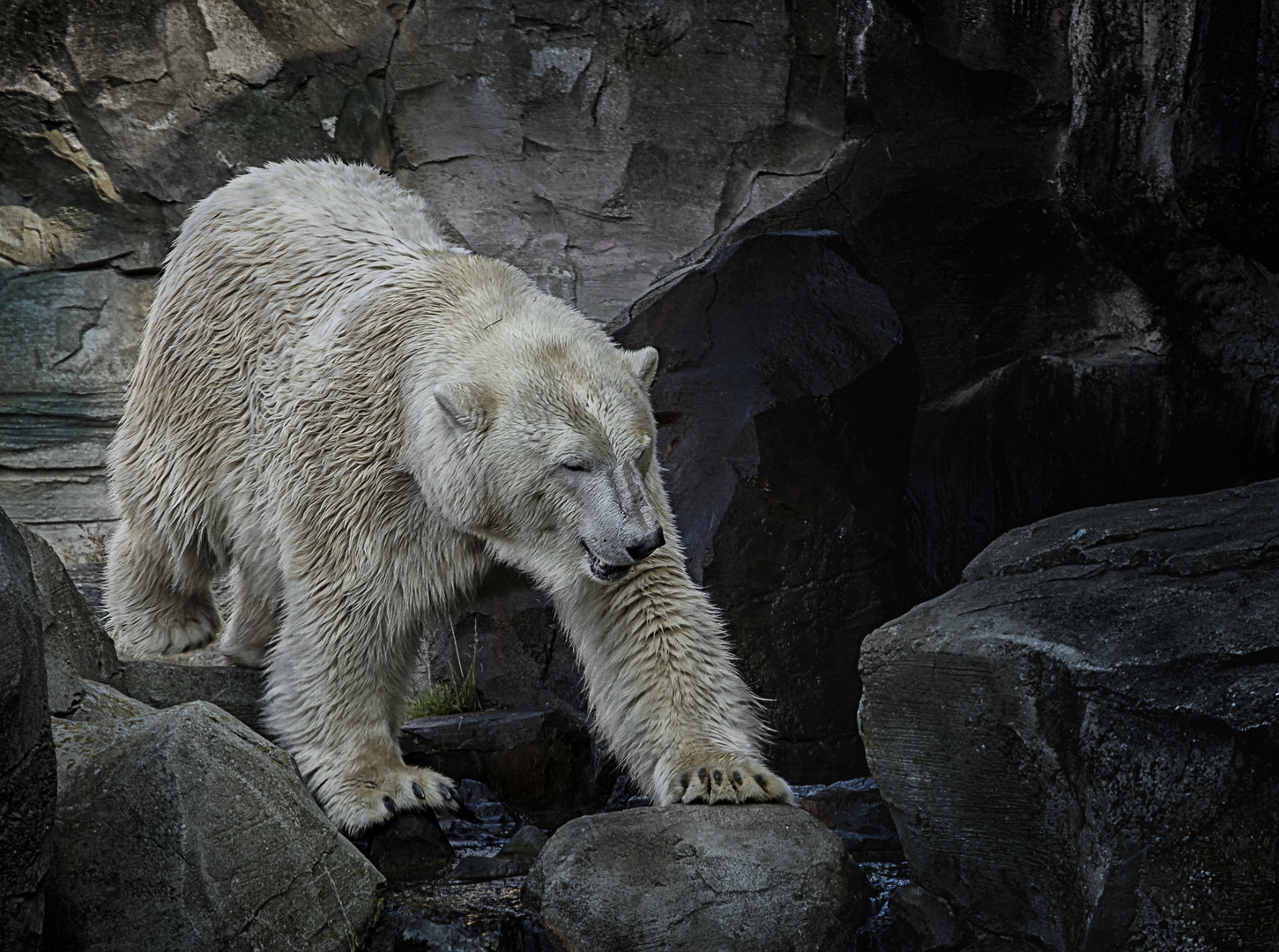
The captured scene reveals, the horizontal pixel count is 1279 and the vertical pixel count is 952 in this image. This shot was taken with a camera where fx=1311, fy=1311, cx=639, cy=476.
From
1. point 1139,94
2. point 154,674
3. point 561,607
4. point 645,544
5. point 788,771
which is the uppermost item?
point 1139,94

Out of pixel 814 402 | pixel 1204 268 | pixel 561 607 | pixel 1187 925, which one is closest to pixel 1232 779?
pixel 1187 925

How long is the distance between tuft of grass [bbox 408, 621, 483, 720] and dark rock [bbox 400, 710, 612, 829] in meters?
0.81

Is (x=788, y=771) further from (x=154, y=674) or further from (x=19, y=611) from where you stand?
(x=19, y=611)

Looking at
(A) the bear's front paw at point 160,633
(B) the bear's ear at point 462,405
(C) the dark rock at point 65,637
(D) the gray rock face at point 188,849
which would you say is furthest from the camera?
(A) the bear's front paw at point 160,633

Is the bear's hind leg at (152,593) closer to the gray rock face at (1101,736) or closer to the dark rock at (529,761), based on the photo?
the dark rock at (529,761)

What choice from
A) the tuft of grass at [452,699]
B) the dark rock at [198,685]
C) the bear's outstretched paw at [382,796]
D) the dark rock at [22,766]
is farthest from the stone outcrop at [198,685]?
the dark rock at [22,766]

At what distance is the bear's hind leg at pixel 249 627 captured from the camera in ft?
17.4

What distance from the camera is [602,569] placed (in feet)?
12.6

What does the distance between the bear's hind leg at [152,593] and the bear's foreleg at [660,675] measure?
6.41ft

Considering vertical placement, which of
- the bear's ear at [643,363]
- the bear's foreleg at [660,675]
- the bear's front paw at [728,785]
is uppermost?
the bear's ear at [643,363]

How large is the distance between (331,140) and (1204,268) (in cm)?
567

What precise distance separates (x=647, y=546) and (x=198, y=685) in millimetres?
2092

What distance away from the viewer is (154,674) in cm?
458

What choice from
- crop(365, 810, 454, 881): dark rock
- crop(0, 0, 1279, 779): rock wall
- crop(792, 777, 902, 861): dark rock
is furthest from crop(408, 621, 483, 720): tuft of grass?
crop(792, 777, 902, 861): dark rock
